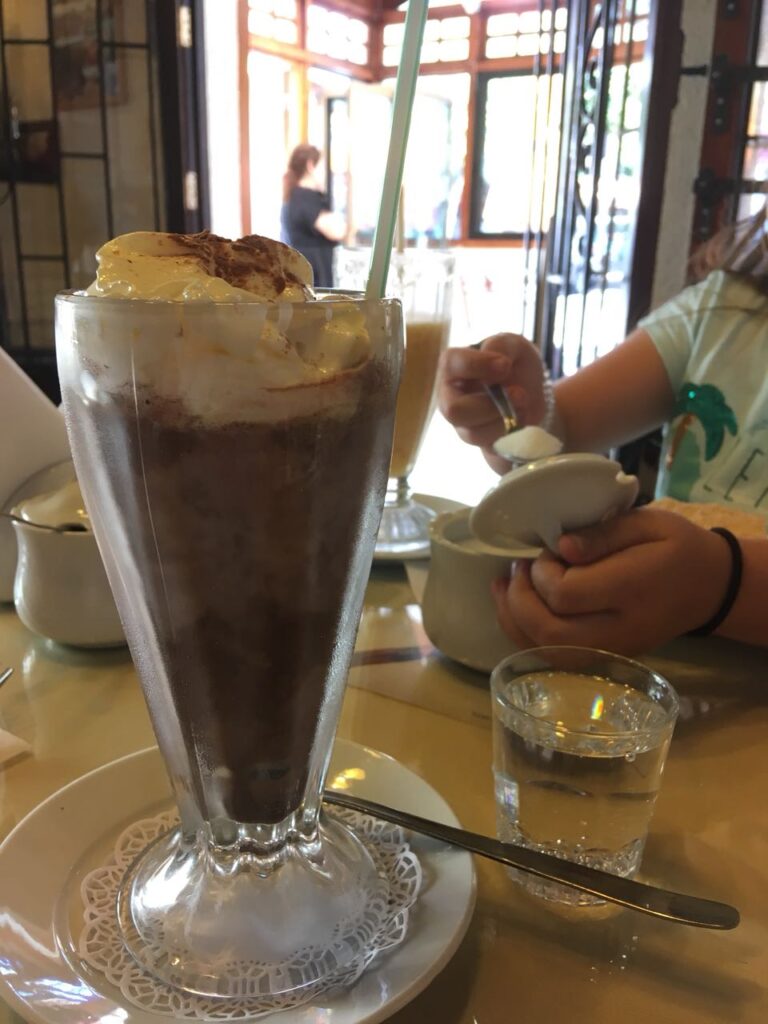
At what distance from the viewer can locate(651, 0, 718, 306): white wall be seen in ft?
6.88

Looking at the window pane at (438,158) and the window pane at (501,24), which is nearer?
the window pane at (501,24)

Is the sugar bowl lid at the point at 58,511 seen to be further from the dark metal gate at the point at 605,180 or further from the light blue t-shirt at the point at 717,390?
the dark metal gate at the point at 605,180

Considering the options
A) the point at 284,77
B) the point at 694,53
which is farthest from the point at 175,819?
the point at 284,77

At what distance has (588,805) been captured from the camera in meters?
0.43

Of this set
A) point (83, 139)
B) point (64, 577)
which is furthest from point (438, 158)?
point (64, 577)

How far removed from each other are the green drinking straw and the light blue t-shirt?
74cm

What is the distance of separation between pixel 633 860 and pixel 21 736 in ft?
1.27

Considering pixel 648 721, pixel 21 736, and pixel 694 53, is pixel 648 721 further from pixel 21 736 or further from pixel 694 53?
pixel 694 53

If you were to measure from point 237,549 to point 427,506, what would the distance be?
641mm

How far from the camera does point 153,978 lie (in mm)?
361

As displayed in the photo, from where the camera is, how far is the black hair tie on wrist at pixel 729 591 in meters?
0.63

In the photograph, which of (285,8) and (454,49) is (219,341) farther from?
(454,49)

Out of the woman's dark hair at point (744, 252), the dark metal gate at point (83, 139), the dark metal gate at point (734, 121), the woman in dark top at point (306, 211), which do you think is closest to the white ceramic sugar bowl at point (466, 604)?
the woman's dark hair at point (744, 252)

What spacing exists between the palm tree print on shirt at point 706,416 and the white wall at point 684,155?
3.97ft
